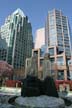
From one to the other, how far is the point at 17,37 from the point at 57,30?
36750 millimetres

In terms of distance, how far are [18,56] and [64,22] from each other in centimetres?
5491

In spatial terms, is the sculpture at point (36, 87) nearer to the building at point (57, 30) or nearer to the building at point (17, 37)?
the building at point (17, 37)

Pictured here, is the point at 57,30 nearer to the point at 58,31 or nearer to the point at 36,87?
the point at 58,31

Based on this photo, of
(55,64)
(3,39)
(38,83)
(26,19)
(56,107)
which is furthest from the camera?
(26,19)

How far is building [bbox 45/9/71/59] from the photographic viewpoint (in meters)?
129

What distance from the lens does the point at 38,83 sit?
14.6 m

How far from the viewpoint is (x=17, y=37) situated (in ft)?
381

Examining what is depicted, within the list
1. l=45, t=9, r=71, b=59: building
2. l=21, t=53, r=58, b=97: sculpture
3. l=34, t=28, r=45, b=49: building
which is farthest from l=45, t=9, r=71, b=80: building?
l=21, t=53, r=58, b=97: sculpture

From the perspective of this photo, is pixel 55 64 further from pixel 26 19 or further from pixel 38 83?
pixel 26 19

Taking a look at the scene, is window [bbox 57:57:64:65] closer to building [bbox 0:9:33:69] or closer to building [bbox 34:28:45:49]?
building [bbox 0:9:33:69]

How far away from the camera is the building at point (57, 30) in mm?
128875

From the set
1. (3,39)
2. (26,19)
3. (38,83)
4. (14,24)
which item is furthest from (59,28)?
(38,83)

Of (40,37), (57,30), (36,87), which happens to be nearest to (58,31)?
(57,30)

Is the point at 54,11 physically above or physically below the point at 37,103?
above
